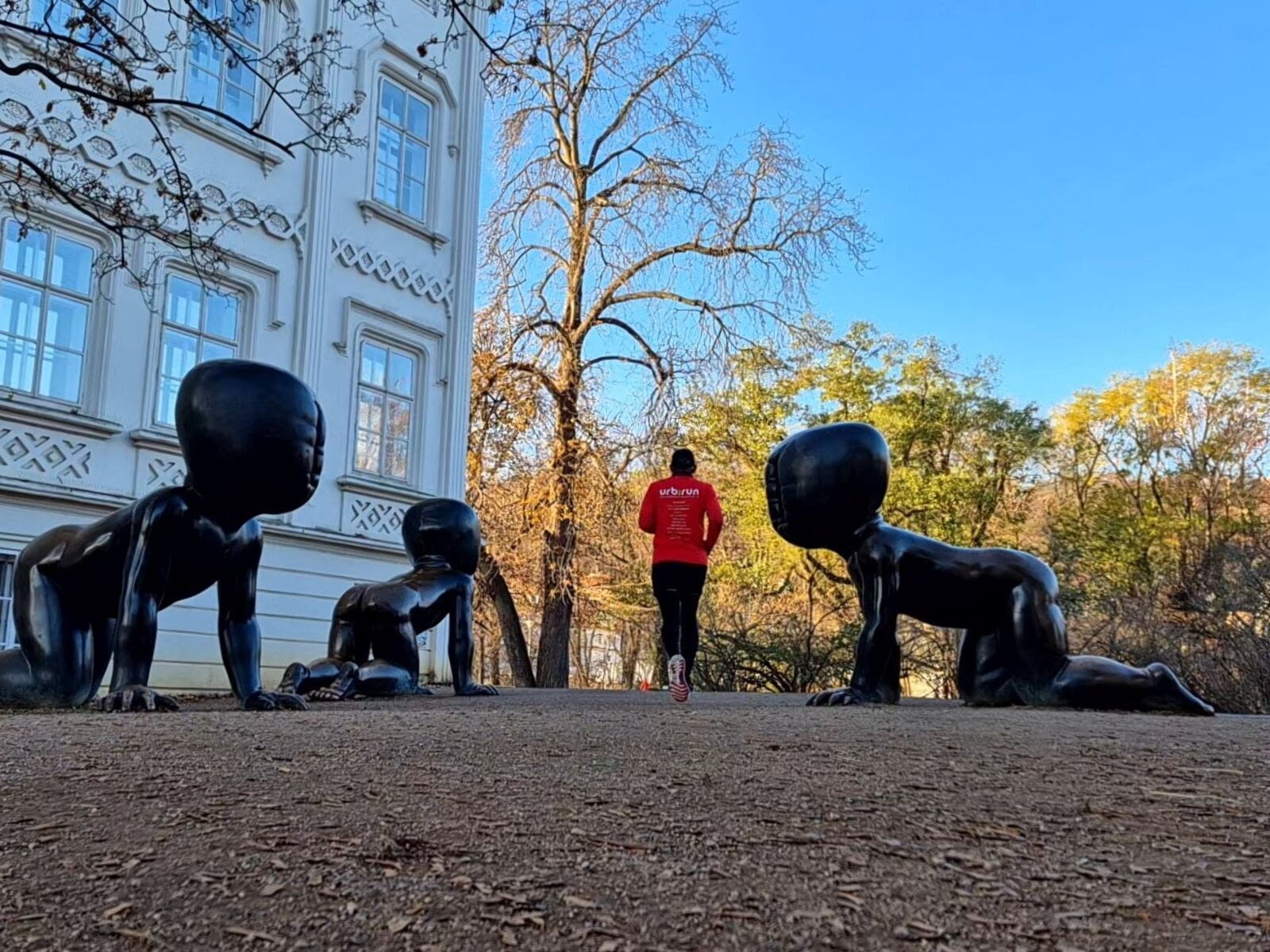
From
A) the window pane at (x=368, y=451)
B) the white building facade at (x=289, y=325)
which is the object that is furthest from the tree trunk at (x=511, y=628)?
the window pane at (x=368, y=451)

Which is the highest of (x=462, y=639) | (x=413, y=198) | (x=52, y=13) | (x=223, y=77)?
(x=223, y=77)

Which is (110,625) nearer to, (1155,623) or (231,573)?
(231,573)

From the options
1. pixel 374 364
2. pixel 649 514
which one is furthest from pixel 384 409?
pixel 649 514

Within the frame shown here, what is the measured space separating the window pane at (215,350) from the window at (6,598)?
3.06m

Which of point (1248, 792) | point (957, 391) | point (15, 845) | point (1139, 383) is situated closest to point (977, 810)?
point (1248, 792)

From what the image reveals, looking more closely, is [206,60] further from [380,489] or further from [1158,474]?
[1158,474]

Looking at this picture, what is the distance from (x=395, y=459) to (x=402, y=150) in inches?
177

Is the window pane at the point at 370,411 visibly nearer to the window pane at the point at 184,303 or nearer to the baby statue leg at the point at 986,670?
the window pane at the point at 184,303

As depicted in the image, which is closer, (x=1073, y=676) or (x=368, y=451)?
(x=1073, y=676)

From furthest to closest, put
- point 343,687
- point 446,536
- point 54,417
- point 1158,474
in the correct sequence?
point 1158,474 < point 54,417 < point 446,536 < point 343,687

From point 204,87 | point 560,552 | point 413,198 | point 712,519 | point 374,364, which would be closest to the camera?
point 712,519

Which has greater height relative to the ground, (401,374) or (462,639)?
(401,374)

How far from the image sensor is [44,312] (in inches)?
406

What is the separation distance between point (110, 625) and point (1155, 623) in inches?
401
